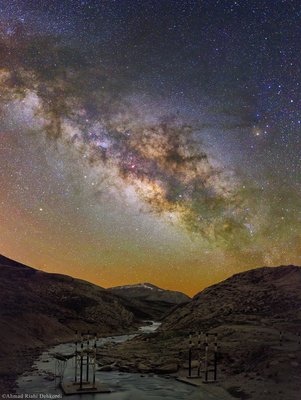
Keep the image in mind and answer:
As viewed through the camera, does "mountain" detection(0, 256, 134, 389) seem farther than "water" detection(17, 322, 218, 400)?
Yes

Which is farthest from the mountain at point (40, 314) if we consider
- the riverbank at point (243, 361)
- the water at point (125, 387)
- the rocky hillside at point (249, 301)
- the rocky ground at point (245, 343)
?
the rocky hillside at point (249, 301)

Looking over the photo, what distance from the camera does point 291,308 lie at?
6450 centimetres

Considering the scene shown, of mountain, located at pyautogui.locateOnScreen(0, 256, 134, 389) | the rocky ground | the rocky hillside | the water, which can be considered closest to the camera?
the water

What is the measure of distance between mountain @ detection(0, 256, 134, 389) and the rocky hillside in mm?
21281

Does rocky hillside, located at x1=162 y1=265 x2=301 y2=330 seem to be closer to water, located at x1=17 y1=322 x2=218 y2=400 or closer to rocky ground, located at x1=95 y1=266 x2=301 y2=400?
rocky ground, located at x1=95 y1=266 x2=301 y2=400

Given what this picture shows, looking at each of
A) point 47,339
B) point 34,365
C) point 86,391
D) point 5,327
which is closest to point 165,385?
point 86,391

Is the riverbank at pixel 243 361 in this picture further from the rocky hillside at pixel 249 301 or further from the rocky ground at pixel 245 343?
the rocky hillside at pixel 249 301

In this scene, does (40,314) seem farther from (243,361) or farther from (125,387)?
(125,387)

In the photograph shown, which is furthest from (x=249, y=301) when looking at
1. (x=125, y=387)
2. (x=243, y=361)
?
(x=125, y=387)

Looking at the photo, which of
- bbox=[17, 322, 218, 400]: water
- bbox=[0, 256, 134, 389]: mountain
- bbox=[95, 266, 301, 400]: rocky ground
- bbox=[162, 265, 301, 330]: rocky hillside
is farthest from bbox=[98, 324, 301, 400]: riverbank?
bbox=[162, 265, 301, 330]: rocky hillside

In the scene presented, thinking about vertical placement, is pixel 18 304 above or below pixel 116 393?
above

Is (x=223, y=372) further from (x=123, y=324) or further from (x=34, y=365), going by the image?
(x=123, y=324)

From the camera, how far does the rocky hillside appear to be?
6319 cm

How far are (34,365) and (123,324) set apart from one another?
72.7 m
